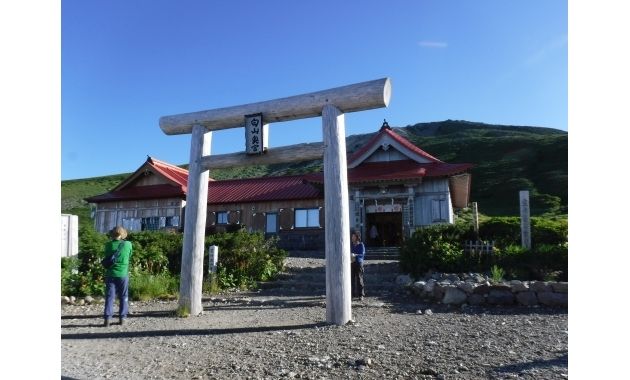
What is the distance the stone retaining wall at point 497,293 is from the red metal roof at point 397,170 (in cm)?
1102

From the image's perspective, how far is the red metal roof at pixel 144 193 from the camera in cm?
2820

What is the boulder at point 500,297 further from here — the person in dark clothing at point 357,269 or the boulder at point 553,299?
the person in dark clothing at point 357,269

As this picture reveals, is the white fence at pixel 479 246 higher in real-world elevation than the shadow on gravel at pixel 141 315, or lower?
higher

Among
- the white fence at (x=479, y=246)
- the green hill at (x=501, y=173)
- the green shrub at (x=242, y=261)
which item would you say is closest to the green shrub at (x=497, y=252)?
the white fence at (x=479, y=246)

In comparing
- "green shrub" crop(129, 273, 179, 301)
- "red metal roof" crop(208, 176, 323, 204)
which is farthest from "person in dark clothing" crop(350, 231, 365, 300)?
"red metal roof" crop(208, 176, 323, 204)

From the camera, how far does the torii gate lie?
7.11 m

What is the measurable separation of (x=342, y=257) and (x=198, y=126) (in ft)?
12.4

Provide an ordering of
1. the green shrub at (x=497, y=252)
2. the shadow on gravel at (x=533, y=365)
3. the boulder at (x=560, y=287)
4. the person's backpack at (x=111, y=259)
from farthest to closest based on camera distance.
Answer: the green shrub at (x=497, y=252)
the boulder at (x=560, y=287)
the person's backpack at (x=111, y=259)
the shadow on gravel at (x=533, y=365)

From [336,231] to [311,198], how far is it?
1882cm

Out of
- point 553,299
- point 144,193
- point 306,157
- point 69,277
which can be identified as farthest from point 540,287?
point 144,193

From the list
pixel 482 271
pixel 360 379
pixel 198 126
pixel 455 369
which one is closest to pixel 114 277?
pixel 198 126

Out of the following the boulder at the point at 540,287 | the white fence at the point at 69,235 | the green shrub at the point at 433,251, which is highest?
the white fence at the point at 69,235

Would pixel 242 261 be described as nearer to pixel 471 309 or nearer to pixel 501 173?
pixel 471 309

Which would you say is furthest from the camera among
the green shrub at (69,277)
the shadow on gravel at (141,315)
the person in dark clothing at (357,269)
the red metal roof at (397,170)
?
the red metal roof at (397,170)
